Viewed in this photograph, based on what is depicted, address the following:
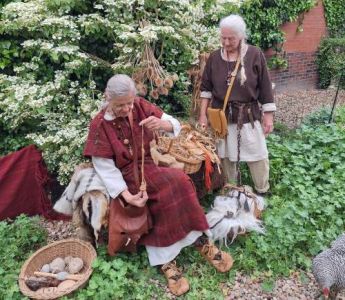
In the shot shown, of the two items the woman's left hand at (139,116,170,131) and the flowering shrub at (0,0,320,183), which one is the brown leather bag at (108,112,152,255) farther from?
the flowering shrub at (0,0,320,183)

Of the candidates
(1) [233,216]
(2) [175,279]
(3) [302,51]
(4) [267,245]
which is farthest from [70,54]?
(3) [302,51]

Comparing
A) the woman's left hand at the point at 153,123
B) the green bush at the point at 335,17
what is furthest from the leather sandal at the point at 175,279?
the green bush at the point at 335,17

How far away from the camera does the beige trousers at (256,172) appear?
3.88 metres

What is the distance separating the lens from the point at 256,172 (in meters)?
3.94

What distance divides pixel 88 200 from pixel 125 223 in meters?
0.35

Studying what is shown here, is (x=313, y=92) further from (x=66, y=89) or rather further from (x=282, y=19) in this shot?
(x=66, y=89)

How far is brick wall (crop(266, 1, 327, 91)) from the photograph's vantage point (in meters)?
9.27

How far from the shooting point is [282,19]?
342 inches

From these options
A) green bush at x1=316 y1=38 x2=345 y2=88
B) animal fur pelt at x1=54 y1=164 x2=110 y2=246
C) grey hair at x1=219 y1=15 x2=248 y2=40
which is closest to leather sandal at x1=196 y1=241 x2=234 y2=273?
animal fur pelt at x1=54 y1=164 x2=110 y2=246

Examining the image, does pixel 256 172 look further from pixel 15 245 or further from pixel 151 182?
pixel 15 245

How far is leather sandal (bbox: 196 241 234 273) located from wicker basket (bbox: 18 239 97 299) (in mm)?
902

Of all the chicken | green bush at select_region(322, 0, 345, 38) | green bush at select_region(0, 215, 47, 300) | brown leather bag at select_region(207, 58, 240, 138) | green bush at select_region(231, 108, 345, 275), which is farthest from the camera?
green bush at select_region(322, 0, 345, 38)

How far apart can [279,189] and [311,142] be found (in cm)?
110

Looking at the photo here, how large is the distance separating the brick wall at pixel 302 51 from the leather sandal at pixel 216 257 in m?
6.65
